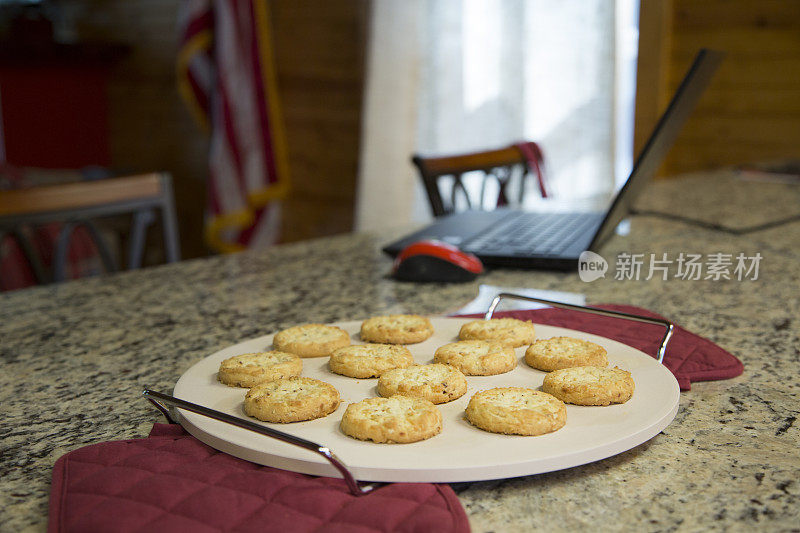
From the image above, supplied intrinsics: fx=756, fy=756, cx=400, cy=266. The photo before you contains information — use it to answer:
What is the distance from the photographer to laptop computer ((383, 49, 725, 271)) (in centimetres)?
98

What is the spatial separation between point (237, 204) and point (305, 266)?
2282mm

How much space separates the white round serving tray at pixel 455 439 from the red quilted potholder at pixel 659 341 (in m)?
0.09

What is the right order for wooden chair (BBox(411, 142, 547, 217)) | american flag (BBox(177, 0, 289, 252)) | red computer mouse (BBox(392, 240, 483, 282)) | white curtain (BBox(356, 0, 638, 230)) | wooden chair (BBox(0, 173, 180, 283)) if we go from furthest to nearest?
american flag (BBox(177, 0, 289, 252)) < white curtain (BBox(356, 0, 638, 230)) < wooden chair (BBox(411, 142, 547, 217)) < wooden chair (BBox(0, 173, 180, 283)) < red computer mouse (BBox(392, 240, 483, 282))

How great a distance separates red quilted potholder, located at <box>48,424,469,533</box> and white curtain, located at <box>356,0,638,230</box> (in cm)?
248

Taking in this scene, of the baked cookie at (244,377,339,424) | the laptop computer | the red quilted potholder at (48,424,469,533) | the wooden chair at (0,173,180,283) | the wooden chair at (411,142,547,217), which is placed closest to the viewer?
the red quilted potholder at (48,424,469,533)

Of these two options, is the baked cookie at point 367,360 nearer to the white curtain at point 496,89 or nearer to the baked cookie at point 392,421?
the baked cookie at point 392,421

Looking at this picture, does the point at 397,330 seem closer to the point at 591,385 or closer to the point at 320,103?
the point at 591,385

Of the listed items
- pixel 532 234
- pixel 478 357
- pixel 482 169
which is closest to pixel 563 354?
pixel 478 357

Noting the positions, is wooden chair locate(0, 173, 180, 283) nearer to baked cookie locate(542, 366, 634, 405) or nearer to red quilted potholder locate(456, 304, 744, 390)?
red quilted potholder locate(456, 304, 744, 390)

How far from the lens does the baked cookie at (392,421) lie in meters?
0.49

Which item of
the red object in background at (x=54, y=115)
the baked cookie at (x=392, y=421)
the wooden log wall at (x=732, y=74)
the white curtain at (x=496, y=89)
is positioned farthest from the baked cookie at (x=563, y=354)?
the red object in background at (x=54, y=115)

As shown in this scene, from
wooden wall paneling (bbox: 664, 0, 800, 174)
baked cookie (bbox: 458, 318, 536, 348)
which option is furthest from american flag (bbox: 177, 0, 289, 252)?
baked cookie (bbox: 458, 318, 536, 348)

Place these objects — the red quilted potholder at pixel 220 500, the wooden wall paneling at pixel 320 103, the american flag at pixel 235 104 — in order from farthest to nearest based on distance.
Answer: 1. the wooden wall paneling at pixel 320 103
2. the american flag at pixel 235 104
3. the red quilted potholder at pixel 220 500

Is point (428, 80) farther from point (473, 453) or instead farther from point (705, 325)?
point (473, 453)
